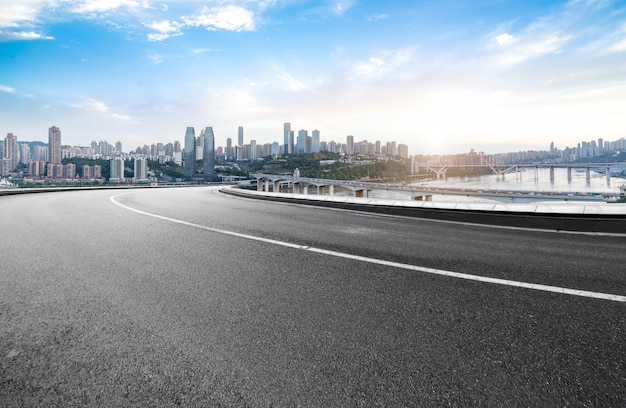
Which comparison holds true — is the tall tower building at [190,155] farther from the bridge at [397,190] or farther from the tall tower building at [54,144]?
the bridge at [397,190]

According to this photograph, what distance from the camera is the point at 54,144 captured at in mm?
150000

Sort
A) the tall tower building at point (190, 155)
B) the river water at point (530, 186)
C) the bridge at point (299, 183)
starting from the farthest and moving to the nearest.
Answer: the tall tower building at point (190, 155), the bridge at point (299, 183), the river water at point (530, 186)

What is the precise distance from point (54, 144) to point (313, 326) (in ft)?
626

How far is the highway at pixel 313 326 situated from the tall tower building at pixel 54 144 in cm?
17027

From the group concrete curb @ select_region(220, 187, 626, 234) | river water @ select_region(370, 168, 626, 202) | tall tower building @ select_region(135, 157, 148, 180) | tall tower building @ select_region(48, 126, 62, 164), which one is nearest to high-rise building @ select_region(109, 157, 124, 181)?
tall tower building @ select_region(135, 157, 148, 180)

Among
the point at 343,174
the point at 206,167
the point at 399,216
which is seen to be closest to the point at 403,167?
the point at 343,174

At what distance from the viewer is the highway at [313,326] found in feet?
6.16

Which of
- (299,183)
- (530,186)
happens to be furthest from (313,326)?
(530,186)

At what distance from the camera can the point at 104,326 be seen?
106 inches

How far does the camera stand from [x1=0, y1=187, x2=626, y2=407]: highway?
188 cm

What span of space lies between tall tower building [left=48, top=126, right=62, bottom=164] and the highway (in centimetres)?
17027

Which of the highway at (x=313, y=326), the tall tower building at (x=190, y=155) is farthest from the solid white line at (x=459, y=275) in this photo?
the tall tower building at (x=190, y=155)

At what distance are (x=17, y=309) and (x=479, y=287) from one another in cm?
455

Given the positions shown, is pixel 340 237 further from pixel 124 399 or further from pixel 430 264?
pixel 124 399
